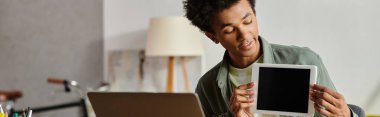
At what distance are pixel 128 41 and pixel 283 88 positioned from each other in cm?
251

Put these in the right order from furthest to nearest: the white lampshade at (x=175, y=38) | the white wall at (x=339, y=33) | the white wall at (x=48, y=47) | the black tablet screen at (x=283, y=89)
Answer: the white wall at (x=48, y=47) → the white lampshade at (x=175, y=38) → the white wall at (x=339, y=33) → the black tablet screen at (x=283, y=89)

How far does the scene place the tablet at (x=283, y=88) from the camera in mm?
1172

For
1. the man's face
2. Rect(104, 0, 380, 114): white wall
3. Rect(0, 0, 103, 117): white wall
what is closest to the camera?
the man's face

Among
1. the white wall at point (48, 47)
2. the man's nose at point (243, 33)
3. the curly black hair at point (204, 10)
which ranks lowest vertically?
the white wall at point (48, 47)

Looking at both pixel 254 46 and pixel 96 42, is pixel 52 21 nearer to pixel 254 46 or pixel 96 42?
pixel 96 42

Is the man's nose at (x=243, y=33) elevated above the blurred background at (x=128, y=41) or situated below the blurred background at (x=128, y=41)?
above

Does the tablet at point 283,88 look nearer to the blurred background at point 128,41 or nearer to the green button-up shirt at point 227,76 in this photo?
the green button-up shirt at point 227,76

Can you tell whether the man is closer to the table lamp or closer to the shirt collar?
the shirt collar

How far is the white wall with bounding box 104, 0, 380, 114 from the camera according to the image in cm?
277

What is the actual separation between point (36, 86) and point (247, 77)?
284 centimetres

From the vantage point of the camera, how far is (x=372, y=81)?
9.12ft

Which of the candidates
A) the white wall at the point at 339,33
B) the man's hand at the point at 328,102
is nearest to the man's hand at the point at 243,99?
the man's hand at the point at 328,102

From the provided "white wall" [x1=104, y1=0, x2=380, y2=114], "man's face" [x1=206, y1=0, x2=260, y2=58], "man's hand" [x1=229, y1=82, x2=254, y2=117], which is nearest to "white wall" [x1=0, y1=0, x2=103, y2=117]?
"white wall" [x1=104, y1=0, x2=380, y2=114]

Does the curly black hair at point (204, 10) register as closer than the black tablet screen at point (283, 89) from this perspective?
No
